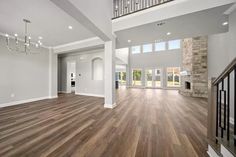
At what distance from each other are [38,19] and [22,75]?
120 inches

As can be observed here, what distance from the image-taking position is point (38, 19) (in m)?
3.12

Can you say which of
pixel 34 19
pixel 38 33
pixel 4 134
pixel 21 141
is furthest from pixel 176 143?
pixel 38 33

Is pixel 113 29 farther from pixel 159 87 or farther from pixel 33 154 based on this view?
pixel 159 87

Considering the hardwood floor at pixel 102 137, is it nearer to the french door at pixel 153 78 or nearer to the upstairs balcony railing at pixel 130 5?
the upstairs balcony railing at pixel 130 5

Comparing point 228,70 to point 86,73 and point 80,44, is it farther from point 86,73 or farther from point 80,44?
point 86,73

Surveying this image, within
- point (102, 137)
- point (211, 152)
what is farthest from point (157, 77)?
point (102, 137)

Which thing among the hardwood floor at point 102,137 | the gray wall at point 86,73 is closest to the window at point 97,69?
the gray wall at point 86,73

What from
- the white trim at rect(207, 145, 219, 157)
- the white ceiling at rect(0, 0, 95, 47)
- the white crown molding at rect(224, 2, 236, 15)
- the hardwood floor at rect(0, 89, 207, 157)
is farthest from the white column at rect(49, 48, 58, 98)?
the white crown molding at rect(224, 2, 236, 15)

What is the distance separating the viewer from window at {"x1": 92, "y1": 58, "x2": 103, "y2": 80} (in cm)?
688

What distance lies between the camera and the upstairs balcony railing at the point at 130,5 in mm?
3425

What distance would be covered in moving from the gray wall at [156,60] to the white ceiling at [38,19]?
8.82 metres

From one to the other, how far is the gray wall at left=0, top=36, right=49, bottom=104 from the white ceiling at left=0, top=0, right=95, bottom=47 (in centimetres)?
108

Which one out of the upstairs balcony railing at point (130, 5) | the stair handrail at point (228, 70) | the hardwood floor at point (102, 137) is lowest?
the hardwood floor at point (102, 137)

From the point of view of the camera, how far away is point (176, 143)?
1923mm
